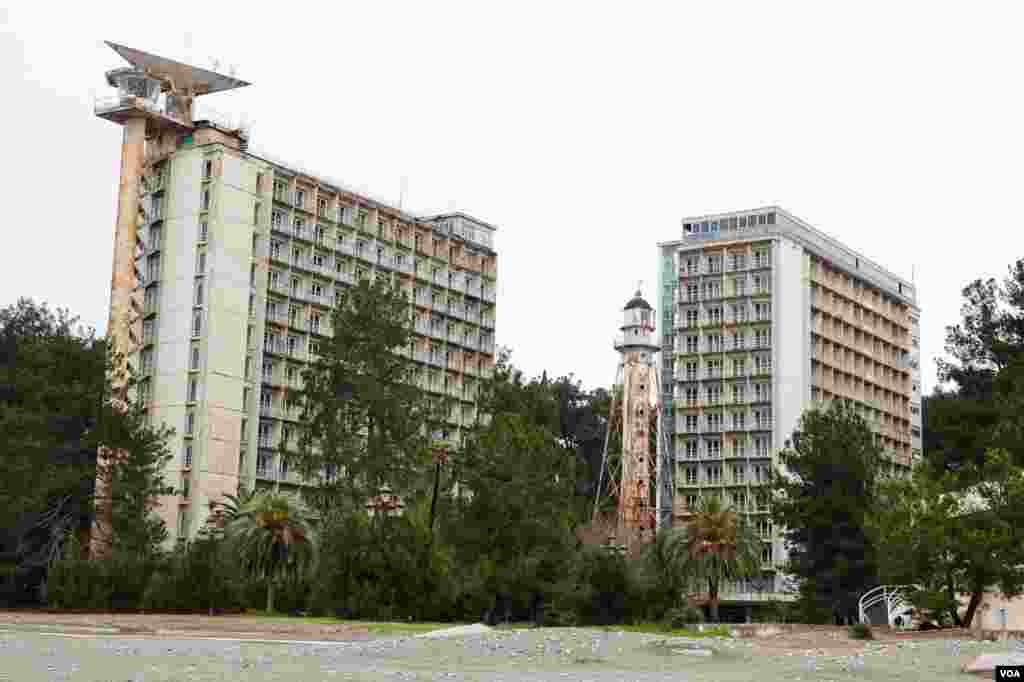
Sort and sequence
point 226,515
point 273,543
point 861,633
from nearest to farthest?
point 861,633 → point 273,543 → point 226,515

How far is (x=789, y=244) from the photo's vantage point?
138625 millimetres

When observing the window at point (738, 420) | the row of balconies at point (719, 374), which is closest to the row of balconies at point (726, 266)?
the row of balconies at point (719, 374)

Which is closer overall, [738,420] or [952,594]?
[952,594]

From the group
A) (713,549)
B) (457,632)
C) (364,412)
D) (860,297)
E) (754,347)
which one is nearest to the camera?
(457,632)

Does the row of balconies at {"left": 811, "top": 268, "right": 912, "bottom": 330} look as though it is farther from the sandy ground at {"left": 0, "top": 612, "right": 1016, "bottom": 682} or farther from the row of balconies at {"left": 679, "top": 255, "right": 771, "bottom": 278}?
the sandy ground at {"left": 0, "top": 612, "right": 1016, "bottom": 682}

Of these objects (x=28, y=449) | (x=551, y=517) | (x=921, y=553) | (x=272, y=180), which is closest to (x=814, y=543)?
(x=551, y=517)

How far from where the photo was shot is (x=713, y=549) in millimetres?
86875

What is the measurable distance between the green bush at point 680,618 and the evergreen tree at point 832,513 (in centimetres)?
1248

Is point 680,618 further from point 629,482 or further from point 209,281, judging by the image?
point 209,281

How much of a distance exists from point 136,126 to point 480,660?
86680 millimetres

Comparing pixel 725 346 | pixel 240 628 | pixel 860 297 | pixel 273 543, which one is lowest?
pixel 240 628

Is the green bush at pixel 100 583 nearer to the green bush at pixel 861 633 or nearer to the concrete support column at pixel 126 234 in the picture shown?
the concrete support column at pixel 126 234

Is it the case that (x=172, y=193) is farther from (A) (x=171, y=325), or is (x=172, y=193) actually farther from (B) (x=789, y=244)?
(B) (x=789, y=244)

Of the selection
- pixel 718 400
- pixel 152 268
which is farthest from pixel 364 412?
pixel 718 400
